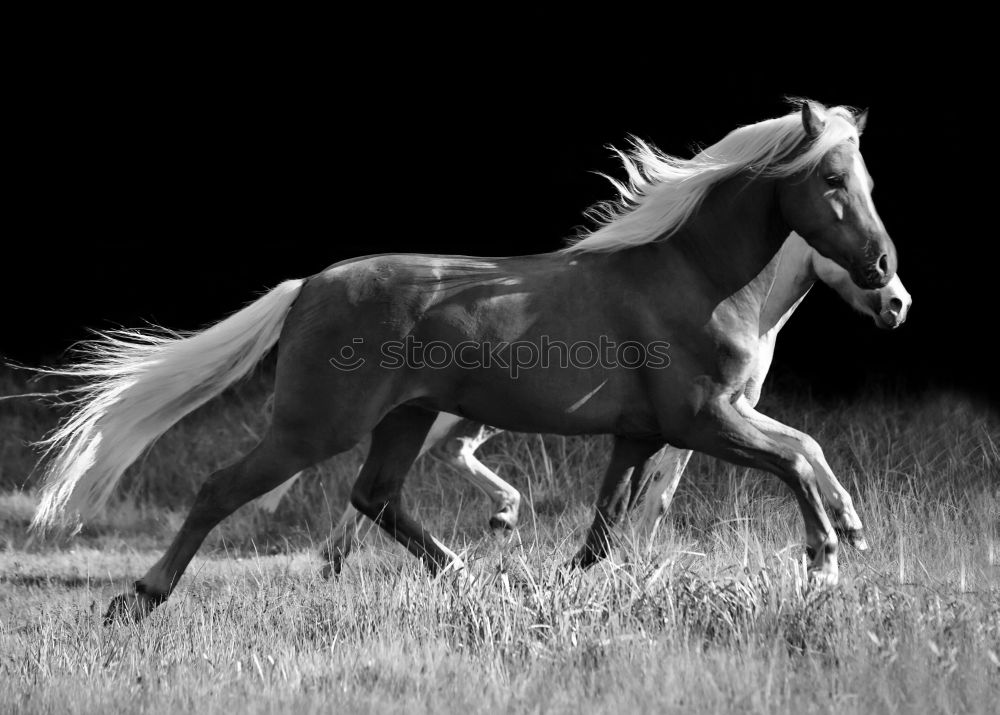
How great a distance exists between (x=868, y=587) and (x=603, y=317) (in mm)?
1263

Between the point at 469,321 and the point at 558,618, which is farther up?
the point at 469,321

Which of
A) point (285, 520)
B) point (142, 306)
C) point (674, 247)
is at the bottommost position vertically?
point (285, 520)

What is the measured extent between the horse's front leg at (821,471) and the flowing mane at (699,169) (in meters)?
0.75

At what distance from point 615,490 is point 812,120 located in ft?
5.01

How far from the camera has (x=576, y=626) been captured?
3.78m

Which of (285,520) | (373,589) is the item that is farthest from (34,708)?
(285,520)

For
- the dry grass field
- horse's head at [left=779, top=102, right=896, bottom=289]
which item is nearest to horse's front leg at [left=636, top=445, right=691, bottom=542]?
the dry grass field

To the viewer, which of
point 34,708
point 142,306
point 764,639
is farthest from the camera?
point 142,306

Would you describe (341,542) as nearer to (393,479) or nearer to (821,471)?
(393,479)

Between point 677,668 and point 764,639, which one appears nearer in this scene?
point 677,668

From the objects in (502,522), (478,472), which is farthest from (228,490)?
(478,472)

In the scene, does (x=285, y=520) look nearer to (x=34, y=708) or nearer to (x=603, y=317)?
(x=603, y=317)

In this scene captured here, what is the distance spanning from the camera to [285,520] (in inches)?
281
